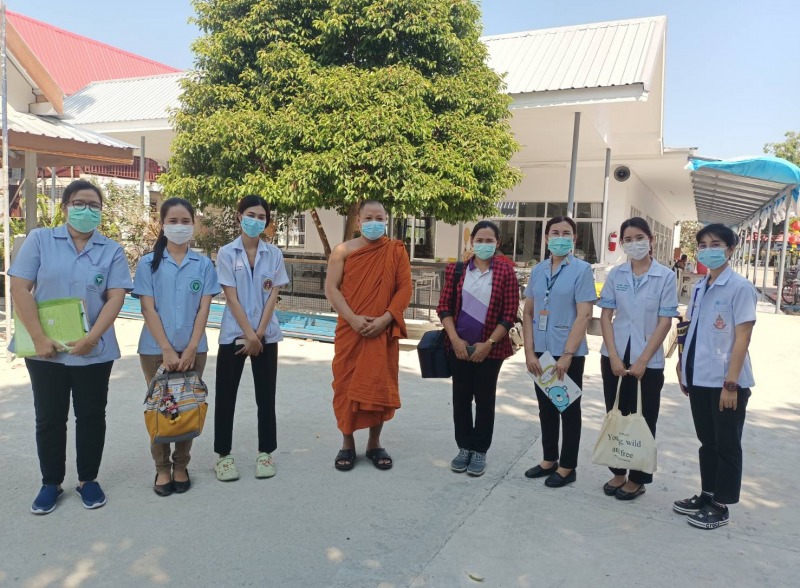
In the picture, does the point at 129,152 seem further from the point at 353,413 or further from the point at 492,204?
the point at 353,413

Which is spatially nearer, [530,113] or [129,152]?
[129,152]

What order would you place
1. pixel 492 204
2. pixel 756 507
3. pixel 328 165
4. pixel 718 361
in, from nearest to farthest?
1. pixel 718 361
2. pixel 756 507
3. pixel 328 165
4. pixel 492 204

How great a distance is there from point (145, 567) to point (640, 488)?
2.52 m

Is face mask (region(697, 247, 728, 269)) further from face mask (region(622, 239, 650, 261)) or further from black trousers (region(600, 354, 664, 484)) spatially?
black trousers (region(600, 354, 664, 484))

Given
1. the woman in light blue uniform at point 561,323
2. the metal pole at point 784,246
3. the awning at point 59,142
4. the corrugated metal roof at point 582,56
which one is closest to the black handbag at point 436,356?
the woman in light blue uniform at point 561,323

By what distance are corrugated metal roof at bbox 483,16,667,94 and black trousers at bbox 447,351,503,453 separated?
6.52 meters

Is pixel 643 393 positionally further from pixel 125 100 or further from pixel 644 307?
pixel 125 100

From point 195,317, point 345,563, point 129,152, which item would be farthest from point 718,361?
point 129,152

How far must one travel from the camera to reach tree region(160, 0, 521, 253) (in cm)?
742

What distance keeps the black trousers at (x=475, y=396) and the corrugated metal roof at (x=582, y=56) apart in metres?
6.52

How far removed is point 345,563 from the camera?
252 centimetres

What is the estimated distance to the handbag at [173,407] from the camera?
3031mm

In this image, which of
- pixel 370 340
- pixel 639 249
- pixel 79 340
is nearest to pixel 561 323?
pixel 639 249

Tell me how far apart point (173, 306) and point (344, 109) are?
501 centimetres
